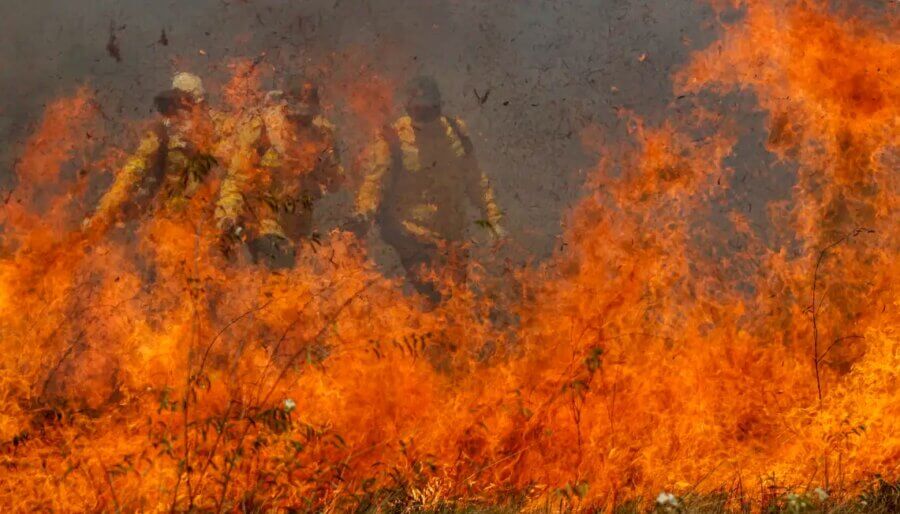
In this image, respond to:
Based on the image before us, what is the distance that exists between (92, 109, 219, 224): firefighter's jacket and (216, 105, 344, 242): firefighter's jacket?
0.25m

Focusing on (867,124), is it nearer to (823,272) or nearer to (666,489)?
(823,272)

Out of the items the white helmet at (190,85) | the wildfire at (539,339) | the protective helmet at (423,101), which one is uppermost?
the white helmet at (190,85)

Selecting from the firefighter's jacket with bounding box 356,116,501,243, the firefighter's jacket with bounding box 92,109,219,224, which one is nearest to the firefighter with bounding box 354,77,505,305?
the firefighter's jacket with bounding box 356,116,501,243

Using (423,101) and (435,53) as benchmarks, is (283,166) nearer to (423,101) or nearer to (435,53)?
(423,101)

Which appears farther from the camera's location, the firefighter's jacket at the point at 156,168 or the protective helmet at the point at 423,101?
the protective helmet at the point at 423,101

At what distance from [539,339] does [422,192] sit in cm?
163

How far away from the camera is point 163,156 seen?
275 inches

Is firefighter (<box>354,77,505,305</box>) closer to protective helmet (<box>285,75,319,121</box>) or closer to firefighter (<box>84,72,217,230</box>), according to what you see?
protective helmet (<box>285,75,319,121</box>)

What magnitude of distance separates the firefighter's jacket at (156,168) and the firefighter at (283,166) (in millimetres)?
277

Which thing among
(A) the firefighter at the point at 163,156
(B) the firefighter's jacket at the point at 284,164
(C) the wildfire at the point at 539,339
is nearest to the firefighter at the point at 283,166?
(B) the firefighter's jacket at the point at 284,164

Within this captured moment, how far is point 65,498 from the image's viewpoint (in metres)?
4.21

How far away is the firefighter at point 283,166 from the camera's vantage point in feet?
22.5

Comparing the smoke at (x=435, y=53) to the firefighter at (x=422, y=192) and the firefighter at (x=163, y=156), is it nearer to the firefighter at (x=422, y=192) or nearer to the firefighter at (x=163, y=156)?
the firefighter at (x=163, y=156)

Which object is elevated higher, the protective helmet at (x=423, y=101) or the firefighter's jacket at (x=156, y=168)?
the protective helmet at (x=423, y=101)
